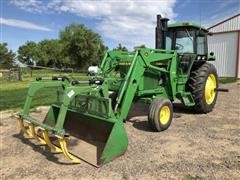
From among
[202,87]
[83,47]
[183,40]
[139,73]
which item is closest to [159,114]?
[139,73]

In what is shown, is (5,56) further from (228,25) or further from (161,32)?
(161,32)

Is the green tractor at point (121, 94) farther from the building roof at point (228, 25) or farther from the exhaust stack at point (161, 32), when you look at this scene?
the building roof at point (228, 25)

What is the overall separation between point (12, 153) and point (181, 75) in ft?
13.9

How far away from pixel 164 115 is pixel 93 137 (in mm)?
1576

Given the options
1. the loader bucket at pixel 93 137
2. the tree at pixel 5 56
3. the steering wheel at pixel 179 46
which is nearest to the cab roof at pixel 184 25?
the steering wheel at pixel 179 46

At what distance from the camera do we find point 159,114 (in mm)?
5773

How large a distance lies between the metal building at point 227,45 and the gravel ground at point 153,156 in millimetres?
16813

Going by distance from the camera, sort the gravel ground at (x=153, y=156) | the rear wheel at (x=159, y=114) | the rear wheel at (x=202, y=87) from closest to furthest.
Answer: the gravel ground at (x=153, y=156)
the rear wheel at (x=159, y=114)
the rear wheel at (x=202, y=87)

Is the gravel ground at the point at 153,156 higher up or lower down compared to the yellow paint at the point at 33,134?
lower down

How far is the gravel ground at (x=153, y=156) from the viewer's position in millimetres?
3984

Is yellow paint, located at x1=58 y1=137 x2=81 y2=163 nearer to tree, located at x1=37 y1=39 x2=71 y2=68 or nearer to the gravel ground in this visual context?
the gravel ground

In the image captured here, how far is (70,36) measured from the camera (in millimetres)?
55250

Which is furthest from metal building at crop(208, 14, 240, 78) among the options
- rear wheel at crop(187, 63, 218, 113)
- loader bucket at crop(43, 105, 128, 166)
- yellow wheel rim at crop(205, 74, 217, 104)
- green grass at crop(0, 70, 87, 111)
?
loader bucket at crop(43, 105, 128, 166)

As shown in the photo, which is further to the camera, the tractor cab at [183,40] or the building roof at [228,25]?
the building roof at [228,25]
